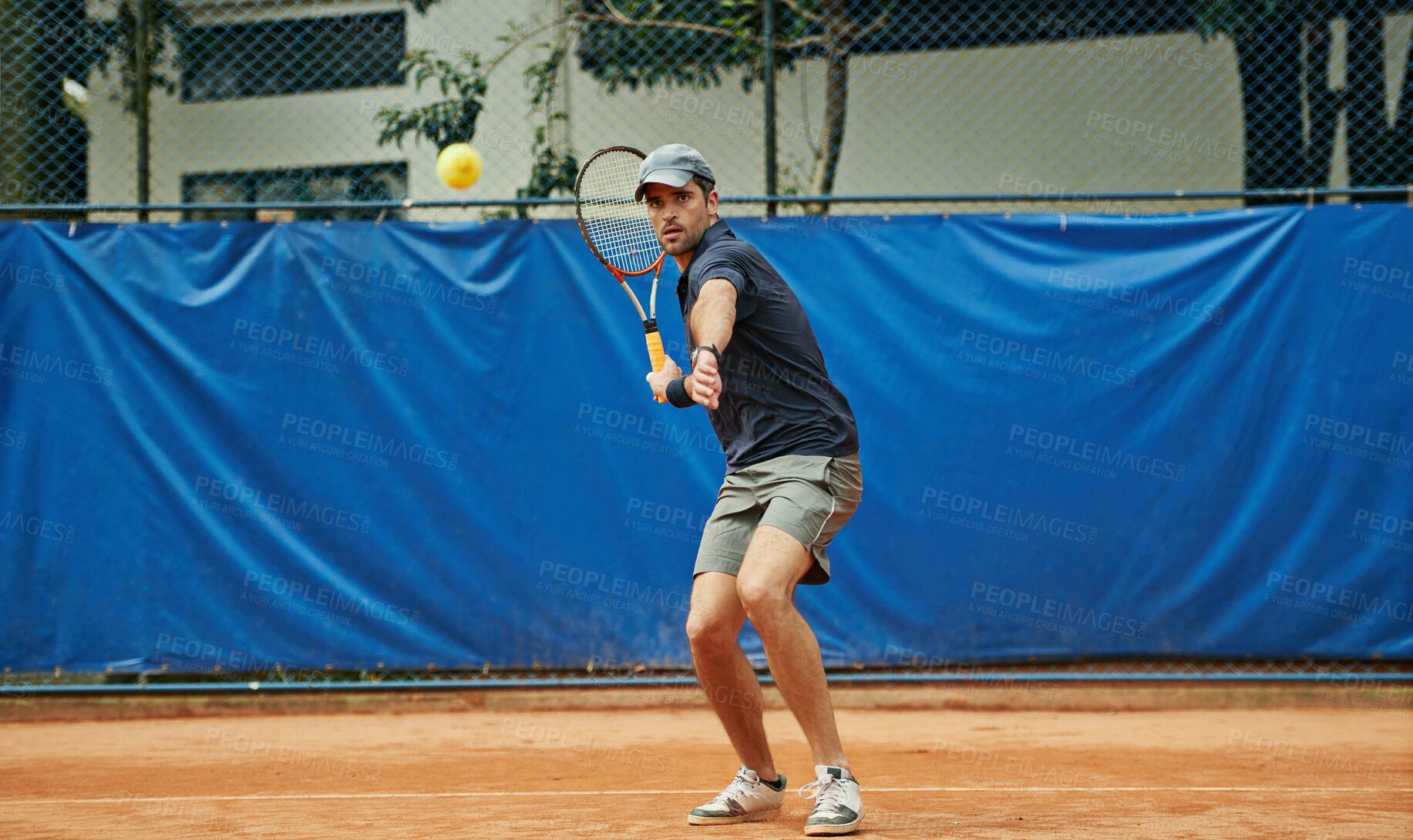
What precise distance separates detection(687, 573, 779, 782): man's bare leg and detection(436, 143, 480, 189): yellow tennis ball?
3832 mm

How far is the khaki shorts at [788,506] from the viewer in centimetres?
324

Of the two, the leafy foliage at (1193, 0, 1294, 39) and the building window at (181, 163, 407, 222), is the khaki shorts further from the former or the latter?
the building window at (181, 163, 407, 222)

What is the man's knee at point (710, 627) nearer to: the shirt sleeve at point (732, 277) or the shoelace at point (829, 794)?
the shoelace at point (829, 794)

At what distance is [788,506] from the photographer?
3.23 meters

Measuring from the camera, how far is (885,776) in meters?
4.18

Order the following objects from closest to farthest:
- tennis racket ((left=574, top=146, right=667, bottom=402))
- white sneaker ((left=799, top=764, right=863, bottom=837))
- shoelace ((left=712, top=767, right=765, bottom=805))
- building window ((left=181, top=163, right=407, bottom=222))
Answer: white sneaker ((left=799, top=764, right=863, bottom=837)), shoelace ((left=712, top=767, right=765, bottom=805)), tennis racket ((left=574, top=146, right=667, bottom=402)), building window ((left=181, top=163, right=407, bottom=222))

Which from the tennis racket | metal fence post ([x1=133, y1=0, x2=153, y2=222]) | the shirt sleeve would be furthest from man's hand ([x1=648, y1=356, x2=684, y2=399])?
metal fence post ([x1=133, y1=0, x2=153, y2=222])

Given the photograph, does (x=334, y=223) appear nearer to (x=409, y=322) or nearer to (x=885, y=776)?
(x=409, y=322)

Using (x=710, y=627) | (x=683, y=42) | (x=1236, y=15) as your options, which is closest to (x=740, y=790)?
(x=710, y=627)

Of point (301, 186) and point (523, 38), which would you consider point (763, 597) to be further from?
point (301, 186)

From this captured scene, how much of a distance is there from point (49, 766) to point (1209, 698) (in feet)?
15.9

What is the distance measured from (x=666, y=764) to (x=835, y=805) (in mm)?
1421

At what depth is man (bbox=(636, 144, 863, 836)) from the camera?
125 inches

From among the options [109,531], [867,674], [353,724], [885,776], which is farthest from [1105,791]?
[109,531]
